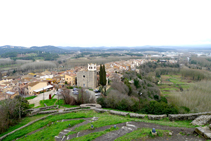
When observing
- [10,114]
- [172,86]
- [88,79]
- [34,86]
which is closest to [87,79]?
[88,79]

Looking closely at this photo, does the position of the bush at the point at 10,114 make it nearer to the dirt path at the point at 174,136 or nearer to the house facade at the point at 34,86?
the dirt path at the point at 174,136

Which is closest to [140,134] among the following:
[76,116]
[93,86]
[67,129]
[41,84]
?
[67,129]

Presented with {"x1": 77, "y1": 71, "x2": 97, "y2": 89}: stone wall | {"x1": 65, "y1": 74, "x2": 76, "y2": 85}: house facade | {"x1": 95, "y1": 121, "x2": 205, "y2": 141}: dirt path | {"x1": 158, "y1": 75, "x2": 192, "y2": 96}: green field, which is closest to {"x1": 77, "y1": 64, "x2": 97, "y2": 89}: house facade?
{"x1": 77, "y1": 71, "x2": 97, "y2": 89}: stone wall

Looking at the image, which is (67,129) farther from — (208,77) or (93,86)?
(208,77)

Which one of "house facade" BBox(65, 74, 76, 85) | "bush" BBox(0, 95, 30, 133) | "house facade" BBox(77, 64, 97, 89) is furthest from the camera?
"house facade" BBox(65, 74, 76, 85)

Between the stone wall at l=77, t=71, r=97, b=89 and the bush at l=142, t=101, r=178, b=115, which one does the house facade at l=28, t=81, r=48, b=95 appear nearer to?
the stone wall at l=77, t=71, r=97, b=89

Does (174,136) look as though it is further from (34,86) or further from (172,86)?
(172,86)

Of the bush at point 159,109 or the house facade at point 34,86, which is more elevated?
the bush at point 159,109

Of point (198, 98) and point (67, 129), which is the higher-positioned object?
point (67, 129)

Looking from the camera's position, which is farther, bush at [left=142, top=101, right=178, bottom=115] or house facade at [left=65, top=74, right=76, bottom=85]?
house facade at [left=65, top=74, right=76, bottom=85]

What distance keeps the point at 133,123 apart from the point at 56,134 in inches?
203

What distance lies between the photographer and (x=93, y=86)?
30.5m

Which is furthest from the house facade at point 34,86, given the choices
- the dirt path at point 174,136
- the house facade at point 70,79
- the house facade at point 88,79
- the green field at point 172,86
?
the green field at point 172,86

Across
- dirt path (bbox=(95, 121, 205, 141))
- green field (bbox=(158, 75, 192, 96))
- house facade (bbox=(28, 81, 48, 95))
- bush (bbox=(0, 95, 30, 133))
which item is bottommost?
green field (bbox=(158, 75, 192, 96))
